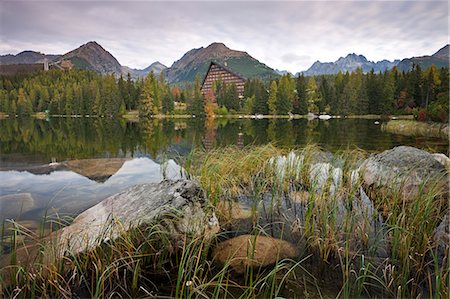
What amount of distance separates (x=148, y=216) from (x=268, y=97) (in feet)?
221

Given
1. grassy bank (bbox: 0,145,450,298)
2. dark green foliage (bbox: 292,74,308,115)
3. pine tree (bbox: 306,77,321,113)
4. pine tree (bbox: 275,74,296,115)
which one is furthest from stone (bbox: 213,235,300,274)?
pine tree (bbox: 306,77,321,113)

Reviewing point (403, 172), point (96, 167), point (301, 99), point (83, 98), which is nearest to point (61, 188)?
point (96, 167)

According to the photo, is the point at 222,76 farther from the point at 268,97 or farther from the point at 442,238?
the point at 442,238

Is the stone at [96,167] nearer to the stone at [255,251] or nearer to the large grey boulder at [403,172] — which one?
the stone at [255,251]

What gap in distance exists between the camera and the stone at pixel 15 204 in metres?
5.35

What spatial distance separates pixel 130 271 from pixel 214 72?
124515 millimetres

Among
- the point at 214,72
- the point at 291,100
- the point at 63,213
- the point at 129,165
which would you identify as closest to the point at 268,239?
the point at 63,213

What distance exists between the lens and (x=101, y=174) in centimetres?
864

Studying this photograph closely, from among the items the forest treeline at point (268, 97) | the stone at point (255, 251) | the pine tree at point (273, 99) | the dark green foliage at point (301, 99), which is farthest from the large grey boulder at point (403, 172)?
the dark green foliage at point (301, 99)

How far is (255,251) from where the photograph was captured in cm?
364

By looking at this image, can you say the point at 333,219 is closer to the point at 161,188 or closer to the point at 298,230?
the point at 298,230

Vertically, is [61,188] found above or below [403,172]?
below

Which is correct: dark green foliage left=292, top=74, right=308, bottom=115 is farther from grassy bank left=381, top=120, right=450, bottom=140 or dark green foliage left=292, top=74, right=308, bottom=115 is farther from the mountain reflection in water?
the mountain reflection in water

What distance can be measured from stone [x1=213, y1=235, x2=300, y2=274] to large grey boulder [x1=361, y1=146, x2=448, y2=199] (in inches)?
84.3
